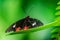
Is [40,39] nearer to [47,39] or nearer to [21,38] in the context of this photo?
[47,39]

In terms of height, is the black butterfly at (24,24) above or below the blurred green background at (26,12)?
below

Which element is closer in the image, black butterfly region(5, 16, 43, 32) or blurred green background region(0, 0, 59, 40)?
black butterfly region(5, 16, 43, 32)

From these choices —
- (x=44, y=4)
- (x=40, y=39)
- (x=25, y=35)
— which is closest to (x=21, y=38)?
(x=25, y=35)

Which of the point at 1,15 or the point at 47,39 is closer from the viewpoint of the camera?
the point at 47,39

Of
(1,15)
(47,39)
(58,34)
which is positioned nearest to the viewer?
(58,34)

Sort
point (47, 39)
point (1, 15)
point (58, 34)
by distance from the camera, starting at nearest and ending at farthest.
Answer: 1. point (58, 34)
2. point (47, 39)
3. point (1, 15)

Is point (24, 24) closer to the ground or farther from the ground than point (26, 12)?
closer to the ground

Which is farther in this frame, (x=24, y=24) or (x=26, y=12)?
(x=26, y=12)

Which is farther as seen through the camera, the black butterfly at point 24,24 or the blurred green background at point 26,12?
the blurred green background at point 26,12
